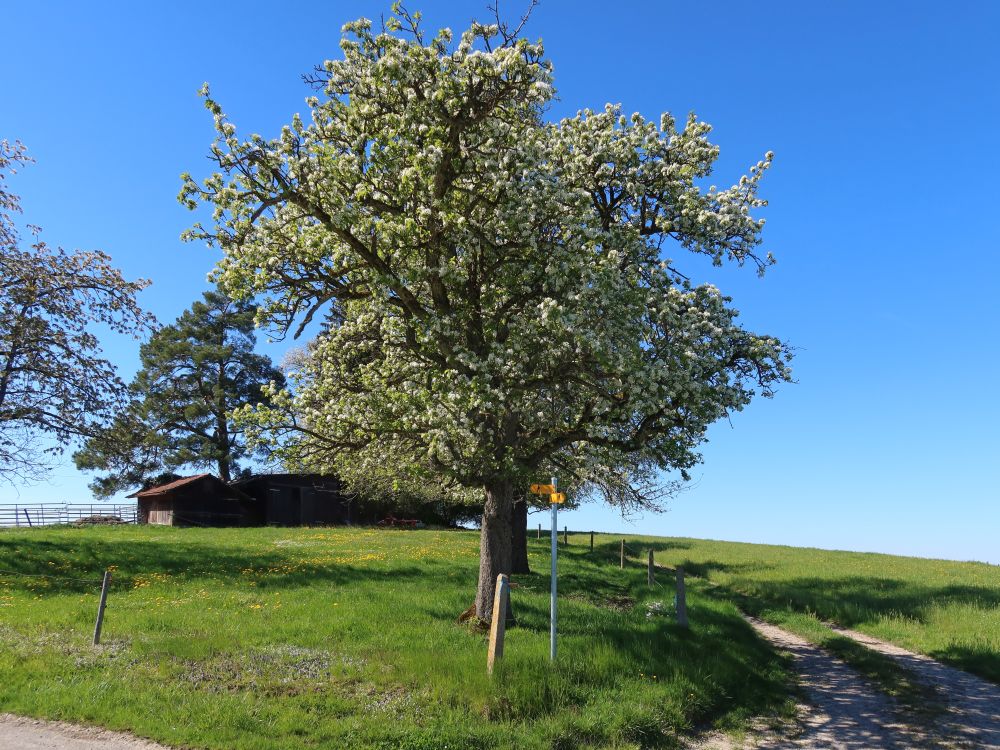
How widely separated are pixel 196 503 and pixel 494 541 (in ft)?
160

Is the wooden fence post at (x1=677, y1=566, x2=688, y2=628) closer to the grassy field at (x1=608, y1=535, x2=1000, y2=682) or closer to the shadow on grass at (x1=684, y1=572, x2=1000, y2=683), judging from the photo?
the grassy field at (x1=608, y1=535, x2=1000, y2=682)

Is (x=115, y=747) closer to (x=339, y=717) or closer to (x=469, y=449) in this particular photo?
(x=339, y=717)

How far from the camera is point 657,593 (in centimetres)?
2203

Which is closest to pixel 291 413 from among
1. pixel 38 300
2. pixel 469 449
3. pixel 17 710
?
pixel 469 449

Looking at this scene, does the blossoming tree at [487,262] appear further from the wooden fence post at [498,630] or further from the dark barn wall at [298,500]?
the dark barn wall at [298,500]

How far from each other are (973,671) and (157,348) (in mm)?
59199

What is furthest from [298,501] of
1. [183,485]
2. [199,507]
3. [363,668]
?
[363,668]

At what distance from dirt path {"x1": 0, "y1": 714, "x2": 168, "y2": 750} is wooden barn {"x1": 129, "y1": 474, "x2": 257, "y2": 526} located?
160 ft

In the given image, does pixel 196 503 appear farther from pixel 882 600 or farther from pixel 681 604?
pixel 681 604

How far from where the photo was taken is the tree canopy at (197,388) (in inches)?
2256

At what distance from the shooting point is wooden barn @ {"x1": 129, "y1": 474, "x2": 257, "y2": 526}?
2221 inches

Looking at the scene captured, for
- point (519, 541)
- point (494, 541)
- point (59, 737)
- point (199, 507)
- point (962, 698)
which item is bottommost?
point (59, 737)

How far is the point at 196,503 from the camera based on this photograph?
57375mm

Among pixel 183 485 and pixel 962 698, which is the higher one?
pixel 183 485
